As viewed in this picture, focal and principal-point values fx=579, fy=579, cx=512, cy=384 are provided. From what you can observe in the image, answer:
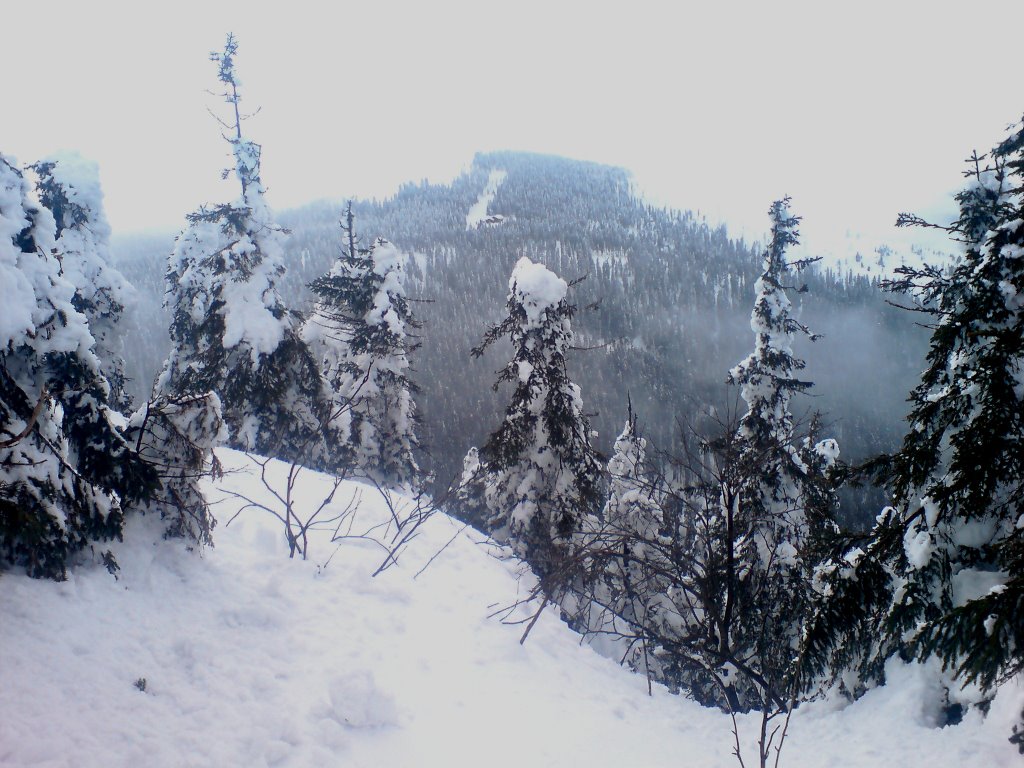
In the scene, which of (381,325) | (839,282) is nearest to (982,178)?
(381,325)

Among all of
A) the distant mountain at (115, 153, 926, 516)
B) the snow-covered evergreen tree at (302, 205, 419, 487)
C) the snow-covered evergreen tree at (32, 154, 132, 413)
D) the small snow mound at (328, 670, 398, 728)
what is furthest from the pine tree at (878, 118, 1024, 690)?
the distant mountain at (115, 153, 926, 516)

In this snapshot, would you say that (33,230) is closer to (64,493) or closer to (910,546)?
(64,493)

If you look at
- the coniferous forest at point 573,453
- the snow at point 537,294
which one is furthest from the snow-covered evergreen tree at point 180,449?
the snow at point 537,294

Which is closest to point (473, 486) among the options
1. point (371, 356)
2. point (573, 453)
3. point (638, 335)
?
point (371, 356)

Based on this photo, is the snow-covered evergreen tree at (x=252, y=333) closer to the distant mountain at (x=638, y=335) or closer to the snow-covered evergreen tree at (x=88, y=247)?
the snow-covered evergreen tree at (x=88, y=247)

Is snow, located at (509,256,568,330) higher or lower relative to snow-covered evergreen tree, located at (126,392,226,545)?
higher

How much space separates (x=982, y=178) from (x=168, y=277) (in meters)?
24.0

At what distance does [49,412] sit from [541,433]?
10368 mm

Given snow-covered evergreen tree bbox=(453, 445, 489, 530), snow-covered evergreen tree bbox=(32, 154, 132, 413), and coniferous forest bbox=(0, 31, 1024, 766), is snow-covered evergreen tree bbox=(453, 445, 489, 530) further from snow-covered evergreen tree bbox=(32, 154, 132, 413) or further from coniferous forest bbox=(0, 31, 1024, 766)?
snow-covered evergreen tree bbox=(32, 154, 132, 413)

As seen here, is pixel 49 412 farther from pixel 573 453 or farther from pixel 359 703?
pixel 573 453

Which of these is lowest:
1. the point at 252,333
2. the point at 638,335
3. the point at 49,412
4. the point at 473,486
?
the point at 638,335

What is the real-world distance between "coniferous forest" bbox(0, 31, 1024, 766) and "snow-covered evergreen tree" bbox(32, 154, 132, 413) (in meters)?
0.07

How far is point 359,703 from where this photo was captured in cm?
607

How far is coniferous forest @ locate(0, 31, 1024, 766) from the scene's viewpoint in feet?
17.6
